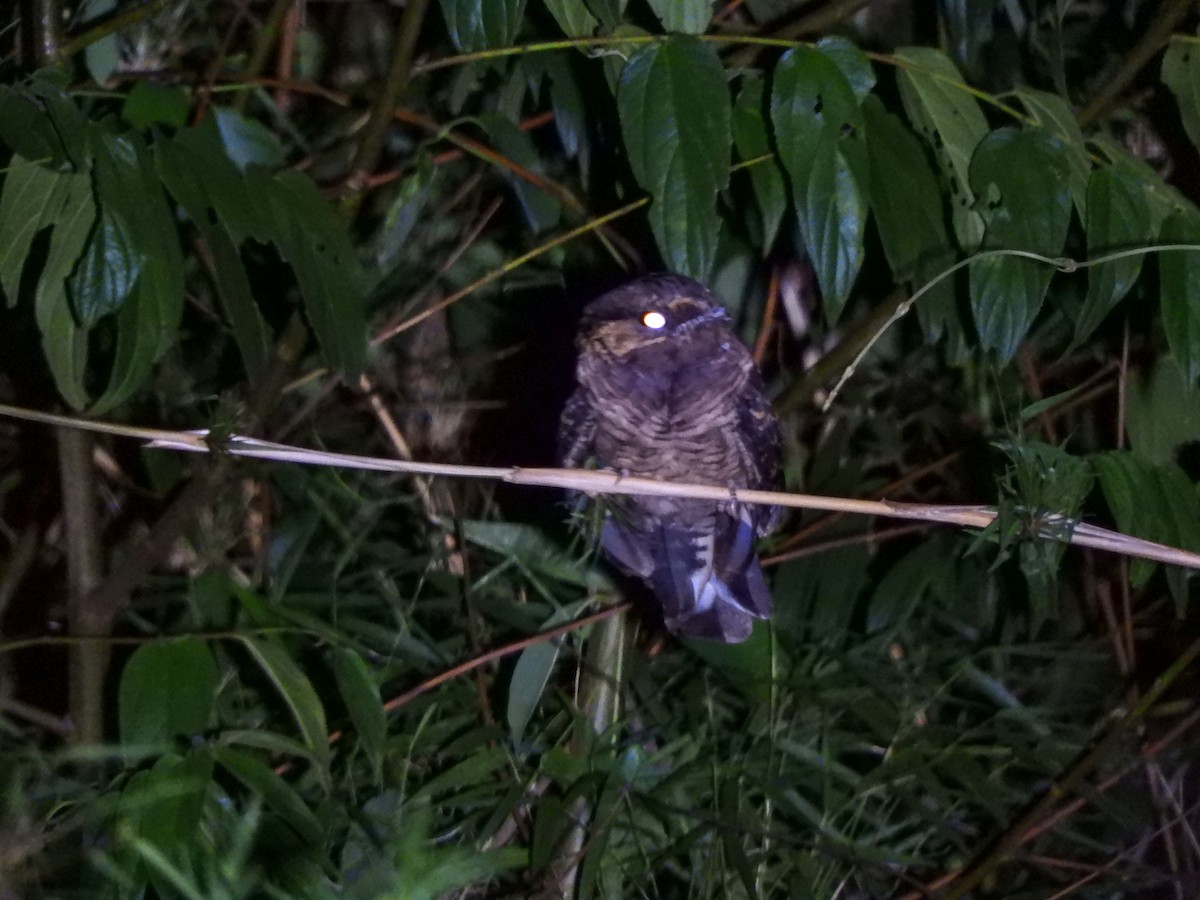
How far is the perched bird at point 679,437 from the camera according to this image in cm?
158

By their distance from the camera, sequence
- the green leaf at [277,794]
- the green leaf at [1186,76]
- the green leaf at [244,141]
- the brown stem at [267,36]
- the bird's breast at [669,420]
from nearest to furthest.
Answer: the green leaf at [1186,76], the green leaf at [277,794], the green leaf at [244,141], the brown stem at [267,36], the bird's breast at [669,420]

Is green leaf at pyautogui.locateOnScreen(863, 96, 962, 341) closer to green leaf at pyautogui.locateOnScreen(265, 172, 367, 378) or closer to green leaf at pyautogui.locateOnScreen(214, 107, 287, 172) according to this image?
green leaf at pyautogui.locateOnScreen(265, 172, 367, 378)

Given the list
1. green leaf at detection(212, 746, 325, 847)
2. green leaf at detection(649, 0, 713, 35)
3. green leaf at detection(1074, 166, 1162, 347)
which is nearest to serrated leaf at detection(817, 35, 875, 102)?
green leaf at detection(649, 0, 713, 35)

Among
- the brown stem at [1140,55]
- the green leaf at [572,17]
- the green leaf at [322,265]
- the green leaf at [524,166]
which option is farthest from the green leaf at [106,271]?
the brown stem at [1140,55]

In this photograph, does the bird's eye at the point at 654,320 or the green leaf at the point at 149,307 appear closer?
the green leaf at the point at 149,307

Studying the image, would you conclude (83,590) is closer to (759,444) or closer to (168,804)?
(168,804)

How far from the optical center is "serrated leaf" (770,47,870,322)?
1.06 meters

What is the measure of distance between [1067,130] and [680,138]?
0.41 metres

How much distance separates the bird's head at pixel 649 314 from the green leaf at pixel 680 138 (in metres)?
0.46

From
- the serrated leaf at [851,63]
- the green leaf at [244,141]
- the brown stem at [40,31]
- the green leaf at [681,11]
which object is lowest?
the serrated leaf at [851,63]

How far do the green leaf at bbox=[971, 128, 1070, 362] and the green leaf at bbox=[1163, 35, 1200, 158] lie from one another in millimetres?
238

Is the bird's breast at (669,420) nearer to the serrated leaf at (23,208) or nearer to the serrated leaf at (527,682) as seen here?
the serrated leaf at (527,682)

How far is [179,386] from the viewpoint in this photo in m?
1.88

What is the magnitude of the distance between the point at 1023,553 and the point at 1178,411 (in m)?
0.34
